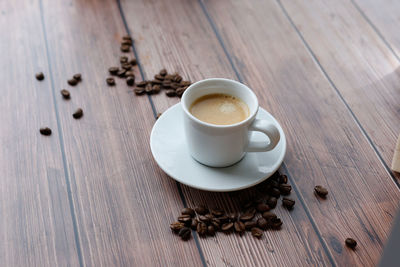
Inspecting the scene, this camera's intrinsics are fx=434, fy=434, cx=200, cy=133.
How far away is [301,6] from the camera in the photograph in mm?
1668

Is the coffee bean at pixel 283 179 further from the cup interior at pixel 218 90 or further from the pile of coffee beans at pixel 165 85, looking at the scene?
the pile of coffee beans at pixel 165 85

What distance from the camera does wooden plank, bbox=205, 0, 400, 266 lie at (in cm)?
107

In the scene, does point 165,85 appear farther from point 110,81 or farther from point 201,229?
point 201,229

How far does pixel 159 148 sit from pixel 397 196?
637mm

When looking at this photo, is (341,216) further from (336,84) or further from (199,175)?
(336,84)

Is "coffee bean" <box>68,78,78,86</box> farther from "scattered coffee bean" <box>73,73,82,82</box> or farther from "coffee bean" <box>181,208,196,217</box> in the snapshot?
"coffee bean" <box>181,208,196,217</box>

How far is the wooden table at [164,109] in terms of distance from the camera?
1.04 metres

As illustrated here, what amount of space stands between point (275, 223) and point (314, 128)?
0.36 meters

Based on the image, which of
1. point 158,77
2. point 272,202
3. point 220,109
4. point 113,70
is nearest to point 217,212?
point 272,202

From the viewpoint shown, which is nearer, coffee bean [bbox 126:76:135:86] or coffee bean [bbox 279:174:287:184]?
coffee bean [bbox 279:174:287:184]

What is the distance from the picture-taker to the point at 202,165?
1.13m

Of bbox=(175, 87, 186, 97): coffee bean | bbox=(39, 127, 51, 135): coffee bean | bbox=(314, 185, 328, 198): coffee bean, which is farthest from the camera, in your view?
bbox=(175, 87, 186, 97): coffee bean

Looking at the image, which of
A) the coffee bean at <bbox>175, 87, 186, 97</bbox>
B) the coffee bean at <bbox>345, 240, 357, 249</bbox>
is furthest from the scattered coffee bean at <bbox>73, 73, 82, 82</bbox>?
the coffee bean at <bbox>345, 240, 357, 249</bbox>

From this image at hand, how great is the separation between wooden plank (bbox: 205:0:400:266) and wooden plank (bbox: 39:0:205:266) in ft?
1.15
